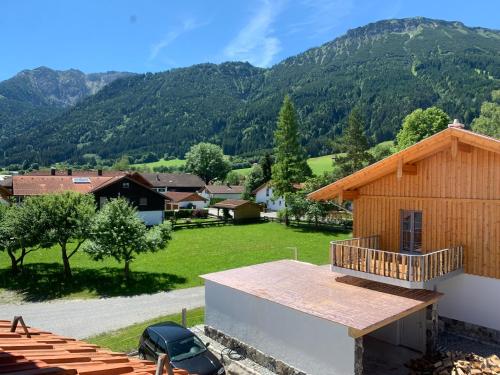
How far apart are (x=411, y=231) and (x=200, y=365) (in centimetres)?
965

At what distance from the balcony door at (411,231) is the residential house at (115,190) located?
38.5 m

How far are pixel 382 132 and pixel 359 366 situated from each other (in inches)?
6524

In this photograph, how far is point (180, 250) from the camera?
3641 centimetres

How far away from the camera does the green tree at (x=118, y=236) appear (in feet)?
82.6

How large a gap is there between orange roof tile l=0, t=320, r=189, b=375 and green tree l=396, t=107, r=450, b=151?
45.3 meters

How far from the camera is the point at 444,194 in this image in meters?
15.2

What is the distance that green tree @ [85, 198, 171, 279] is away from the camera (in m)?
25.2

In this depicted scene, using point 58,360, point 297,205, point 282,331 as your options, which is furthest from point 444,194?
point 297,205

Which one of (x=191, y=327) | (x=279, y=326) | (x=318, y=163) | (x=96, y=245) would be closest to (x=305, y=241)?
(x=96, y=245)

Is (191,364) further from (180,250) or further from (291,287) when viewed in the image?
(180,250)

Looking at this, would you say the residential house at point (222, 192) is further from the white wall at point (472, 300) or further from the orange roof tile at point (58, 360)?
the orange roof tile at point (58, 360)

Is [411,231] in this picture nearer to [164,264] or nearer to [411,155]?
[411,155]

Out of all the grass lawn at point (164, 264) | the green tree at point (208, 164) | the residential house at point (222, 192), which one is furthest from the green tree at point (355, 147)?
the green tree at point (208, 164)

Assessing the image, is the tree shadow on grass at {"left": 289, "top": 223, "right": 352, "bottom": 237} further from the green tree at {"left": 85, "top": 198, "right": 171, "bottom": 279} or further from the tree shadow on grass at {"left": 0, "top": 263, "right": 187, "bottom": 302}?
the green tree at {"left": 85, "top": 198, "right": 171, "bottom": 279}
